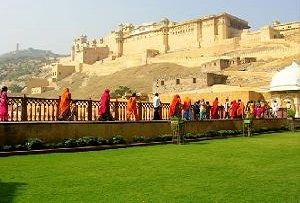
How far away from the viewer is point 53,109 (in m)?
14.4

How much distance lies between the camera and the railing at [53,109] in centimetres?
1298

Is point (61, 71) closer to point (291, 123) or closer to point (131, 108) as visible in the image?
point (291, 123)

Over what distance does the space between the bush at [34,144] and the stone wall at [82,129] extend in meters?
0.19

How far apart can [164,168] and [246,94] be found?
23.9 meters

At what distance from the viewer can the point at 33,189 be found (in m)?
6.25

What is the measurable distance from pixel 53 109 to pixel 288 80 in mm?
19033

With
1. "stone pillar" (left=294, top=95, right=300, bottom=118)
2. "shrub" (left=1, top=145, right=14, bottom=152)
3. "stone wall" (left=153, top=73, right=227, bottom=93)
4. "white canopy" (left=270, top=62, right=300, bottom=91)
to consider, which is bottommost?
"shrub" (left=1, top=145, right=14, bottom=152)

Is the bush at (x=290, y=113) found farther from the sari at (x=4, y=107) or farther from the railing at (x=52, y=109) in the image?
the sari at (x=4, y=107)

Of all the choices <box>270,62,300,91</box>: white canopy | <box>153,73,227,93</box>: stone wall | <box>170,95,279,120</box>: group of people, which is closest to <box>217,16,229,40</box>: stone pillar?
<box>153,73,227,93</box>: stone wall

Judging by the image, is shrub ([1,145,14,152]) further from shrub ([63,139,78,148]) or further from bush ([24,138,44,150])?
shrub ([63,139,78,148])

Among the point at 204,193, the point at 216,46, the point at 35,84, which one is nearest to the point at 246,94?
the point at 204,193

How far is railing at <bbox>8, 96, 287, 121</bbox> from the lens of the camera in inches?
511

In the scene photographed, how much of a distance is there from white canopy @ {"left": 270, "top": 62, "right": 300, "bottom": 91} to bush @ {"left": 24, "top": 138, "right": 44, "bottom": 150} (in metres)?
20.8

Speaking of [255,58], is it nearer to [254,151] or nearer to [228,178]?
[254,151]
